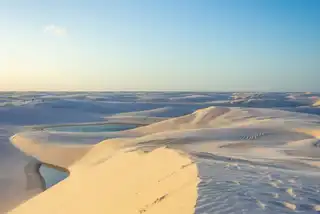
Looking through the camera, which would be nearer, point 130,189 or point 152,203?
point 152,203

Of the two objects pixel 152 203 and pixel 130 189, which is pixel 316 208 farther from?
Result: pixel 130 189

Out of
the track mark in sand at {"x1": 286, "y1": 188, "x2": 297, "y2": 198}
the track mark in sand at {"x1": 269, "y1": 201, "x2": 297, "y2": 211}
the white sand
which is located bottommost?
the white sand

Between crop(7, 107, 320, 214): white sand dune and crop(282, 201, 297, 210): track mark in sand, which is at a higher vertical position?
crop(282, 201, 297, 210): track mark in sand

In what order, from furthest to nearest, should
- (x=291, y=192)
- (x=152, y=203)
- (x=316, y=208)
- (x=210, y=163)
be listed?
(x=210, y=163) → (x=152, y=203) → (x=291, y=192) → (x=316, y=208)

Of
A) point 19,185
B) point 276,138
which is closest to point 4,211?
point 19,185

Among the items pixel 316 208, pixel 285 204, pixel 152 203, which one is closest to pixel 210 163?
pixel 152 203

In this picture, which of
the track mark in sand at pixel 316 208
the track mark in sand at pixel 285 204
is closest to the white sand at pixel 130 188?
the track mark in sand at pixel 285 204

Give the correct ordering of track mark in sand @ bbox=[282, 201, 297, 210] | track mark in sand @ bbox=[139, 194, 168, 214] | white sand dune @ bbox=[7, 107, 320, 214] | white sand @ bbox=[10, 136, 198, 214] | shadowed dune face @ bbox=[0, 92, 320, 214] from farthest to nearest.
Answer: white sand @ bbox=[10, 136, 198, 214], track mark in sand @ bbox=[139, 194, 168, 214], white sand dune @ bbox=[7, 107, 320, 214], shadowed dune face @ bbox=[0, 92, 320, 214], track mark in sand @ bbox=[282, 201, 297, 210]

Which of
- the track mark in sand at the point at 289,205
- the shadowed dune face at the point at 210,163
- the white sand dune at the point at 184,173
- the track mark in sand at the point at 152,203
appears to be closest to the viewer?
the track mark in sand at the point at 289,205

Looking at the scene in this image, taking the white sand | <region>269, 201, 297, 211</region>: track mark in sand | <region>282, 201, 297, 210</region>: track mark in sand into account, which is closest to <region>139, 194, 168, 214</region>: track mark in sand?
the white sand

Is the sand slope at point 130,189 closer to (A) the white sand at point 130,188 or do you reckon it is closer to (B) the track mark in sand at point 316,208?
(A) the white sand at point 130,188

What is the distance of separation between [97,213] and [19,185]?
6.62 m

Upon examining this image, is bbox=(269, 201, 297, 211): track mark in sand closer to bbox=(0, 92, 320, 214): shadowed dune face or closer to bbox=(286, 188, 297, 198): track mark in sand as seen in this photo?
bbox=(0, 92, 320, 214): shadowed dune face

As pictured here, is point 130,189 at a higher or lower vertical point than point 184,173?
lower
